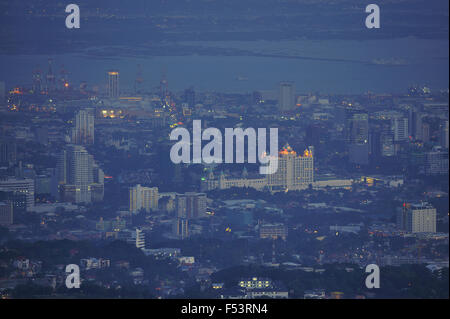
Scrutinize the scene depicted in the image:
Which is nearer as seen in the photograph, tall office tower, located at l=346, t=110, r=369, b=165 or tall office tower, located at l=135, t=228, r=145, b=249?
tall office tower, located at l=135, t=228, r=145, b=249

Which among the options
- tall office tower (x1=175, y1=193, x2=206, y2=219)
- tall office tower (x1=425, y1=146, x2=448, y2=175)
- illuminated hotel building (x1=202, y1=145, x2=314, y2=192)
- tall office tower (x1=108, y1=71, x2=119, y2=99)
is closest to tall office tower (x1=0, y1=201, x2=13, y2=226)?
tall office tower (x1=175, y1=193, x2=206, y2=219)

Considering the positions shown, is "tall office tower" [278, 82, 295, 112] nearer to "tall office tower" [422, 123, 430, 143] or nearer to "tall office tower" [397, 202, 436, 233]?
"tall office tower" [422, 123, 430, 143]

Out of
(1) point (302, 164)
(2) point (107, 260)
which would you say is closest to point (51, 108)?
(1) point (302, 164)

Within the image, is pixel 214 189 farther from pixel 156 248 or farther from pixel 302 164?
pixel 156 248

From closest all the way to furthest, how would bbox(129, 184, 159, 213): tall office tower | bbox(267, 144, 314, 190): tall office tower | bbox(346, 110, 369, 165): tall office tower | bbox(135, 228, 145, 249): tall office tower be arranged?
bbox(135, 228, 145, 249): tall office tower → bbox(129, 184, 159, 213): tall office tower → bbox(267, 144, 314, 190): tall office tower → bbox(346, 110, 369, 165): tall office tower

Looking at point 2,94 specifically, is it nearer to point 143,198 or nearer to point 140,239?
point 143,198

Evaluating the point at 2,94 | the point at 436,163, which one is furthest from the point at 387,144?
the point at 2,94

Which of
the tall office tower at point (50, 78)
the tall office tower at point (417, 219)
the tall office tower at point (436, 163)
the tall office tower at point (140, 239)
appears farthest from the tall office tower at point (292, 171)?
the tall office tower at point (50, 78)
